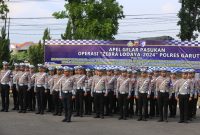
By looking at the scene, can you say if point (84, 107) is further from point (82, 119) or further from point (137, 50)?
point (137, 50)

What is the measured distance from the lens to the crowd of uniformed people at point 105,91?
635 inches

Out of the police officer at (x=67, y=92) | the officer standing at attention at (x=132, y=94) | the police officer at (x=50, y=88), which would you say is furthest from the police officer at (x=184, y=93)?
the police officer at (x=50, y=88)

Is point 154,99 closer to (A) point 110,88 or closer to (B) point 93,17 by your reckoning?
(A) point 110,88

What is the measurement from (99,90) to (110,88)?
0.51 metres

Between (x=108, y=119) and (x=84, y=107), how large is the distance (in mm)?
1781

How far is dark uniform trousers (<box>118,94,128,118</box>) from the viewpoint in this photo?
1650 cm

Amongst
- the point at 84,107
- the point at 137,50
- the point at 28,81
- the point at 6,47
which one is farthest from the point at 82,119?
the point at 6,47

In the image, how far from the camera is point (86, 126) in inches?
553

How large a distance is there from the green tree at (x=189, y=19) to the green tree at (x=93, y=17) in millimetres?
4278

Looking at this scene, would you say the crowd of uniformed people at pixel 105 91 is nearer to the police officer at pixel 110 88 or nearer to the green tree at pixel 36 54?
the police officer at pixel 110 88

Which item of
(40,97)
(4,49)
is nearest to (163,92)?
(40,97)

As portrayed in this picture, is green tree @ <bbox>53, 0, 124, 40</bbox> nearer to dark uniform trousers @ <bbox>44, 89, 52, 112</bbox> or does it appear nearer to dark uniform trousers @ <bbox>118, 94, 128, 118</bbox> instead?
dark uniform trousers @ <bbox>44, 89, 52, 112</bbox>

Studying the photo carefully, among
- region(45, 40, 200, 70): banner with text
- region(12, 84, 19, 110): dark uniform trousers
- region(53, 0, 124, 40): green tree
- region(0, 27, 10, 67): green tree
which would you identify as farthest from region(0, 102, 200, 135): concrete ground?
region(0, 27, 10, 67): green tree

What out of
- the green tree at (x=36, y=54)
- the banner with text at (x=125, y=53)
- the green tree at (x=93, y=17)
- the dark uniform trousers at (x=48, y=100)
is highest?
the green tree at (x=93, y=17)
